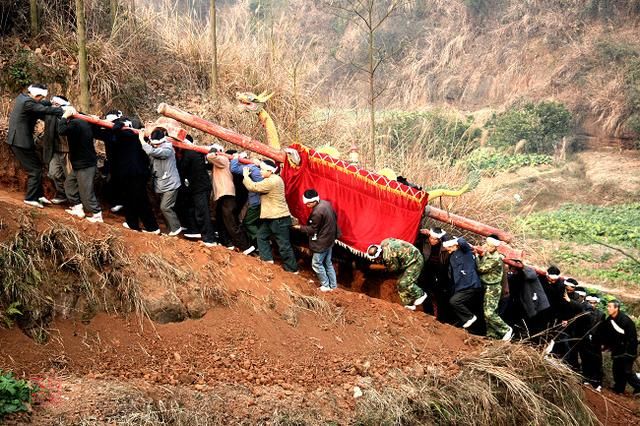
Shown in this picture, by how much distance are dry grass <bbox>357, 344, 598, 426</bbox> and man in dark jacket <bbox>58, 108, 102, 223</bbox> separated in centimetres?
367

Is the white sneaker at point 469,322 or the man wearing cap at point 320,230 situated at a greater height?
the man wearing cap at point 320,230

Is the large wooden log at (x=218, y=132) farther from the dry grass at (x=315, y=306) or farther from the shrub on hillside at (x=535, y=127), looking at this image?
the shrub on hillside at (x=535, y=127)

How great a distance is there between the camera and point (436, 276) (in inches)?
370

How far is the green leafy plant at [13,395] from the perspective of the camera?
5.23m

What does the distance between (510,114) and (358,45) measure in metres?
12.5

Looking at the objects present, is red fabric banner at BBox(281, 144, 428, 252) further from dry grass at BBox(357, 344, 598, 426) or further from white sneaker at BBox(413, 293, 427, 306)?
dry grass at BBox(357, 344, 598, 426)

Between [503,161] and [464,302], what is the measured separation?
1515 cm

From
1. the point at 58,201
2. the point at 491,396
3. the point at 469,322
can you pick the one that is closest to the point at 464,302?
the point at 469,322

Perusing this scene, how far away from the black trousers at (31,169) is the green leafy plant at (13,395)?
279cm

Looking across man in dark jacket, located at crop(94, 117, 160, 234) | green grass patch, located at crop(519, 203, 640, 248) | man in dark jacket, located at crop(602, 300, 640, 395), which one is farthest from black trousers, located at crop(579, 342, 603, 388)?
man in dark jacket, located at crop(94, 117, 160, 234)

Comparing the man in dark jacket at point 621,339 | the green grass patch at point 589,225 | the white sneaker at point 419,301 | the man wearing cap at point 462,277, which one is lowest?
the green grass patch at point 589,225

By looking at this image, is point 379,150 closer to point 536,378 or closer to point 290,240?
point 290,240

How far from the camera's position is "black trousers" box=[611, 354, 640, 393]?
966 centimetres

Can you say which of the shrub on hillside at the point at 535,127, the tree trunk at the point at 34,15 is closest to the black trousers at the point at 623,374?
the tree trunk at the point at 34,15
